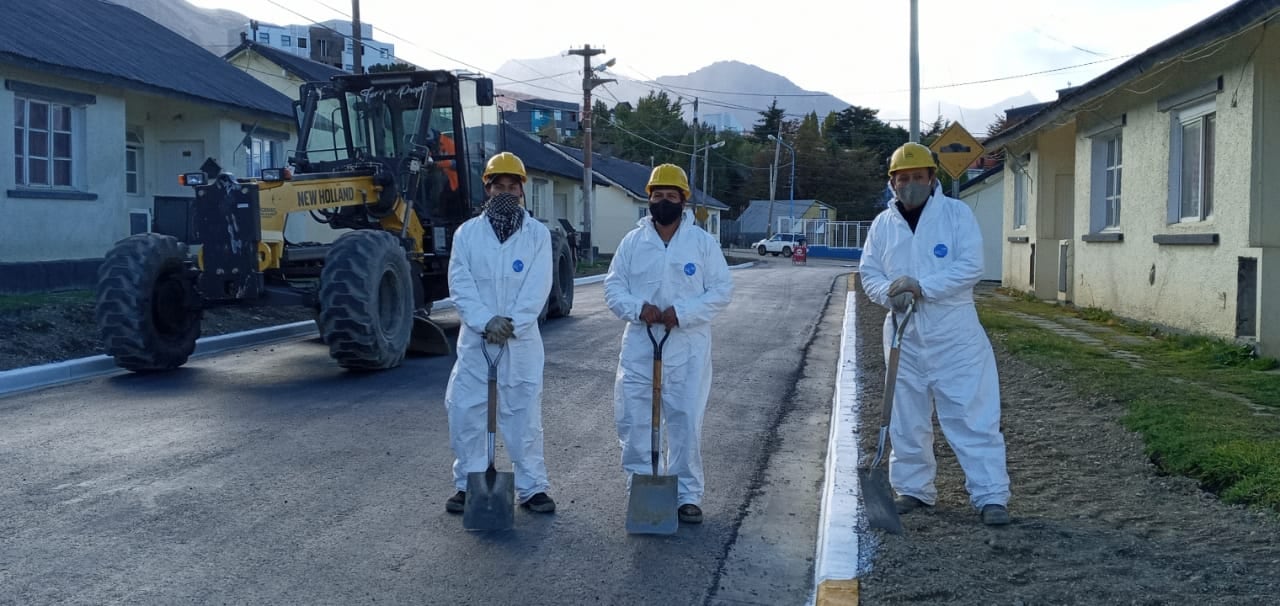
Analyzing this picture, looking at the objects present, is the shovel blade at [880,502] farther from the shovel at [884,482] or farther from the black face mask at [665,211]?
the black face mask at [665,211]

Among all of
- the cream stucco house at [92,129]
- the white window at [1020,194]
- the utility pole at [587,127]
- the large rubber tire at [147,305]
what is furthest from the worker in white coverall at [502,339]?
the utility pole at [587,127]

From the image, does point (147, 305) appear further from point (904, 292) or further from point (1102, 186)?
point (1102, 186)

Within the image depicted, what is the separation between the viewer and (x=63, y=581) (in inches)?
187

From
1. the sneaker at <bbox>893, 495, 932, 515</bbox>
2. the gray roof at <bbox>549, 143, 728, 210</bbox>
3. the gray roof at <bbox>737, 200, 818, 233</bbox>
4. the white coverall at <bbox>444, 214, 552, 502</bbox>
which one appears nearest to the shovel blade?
the sneaker at <bbox>893, 495, 932, 515</bbox>

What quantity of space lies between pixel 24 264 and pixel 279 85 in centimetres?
1793

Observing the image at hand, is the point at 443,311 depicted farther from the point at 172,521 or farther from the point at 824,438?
the point at 172,521

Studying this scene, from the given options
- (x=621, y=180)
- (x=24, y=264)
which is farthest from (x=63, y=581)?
(x=621, y=180)

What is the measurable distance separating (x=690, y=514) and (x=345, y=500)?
73.0 inches

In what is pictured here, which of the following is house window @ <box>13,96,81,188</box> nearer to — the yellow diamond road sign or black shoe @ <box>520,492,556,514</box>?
black shoe @ <box>520,492,556,514</box>

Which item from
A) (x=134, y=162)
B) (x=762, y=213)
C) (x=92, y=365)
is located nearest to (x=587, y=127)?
(x=134, y=162)

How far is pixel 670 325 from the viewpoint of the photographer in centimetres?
579

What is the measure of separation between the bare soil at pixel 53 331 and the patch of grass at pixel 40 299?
0.08ft

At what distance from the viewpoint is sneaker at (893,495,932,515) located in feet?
19.0

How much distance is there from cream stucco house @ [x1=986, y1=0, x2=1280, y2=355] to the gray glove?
710 centimetres
